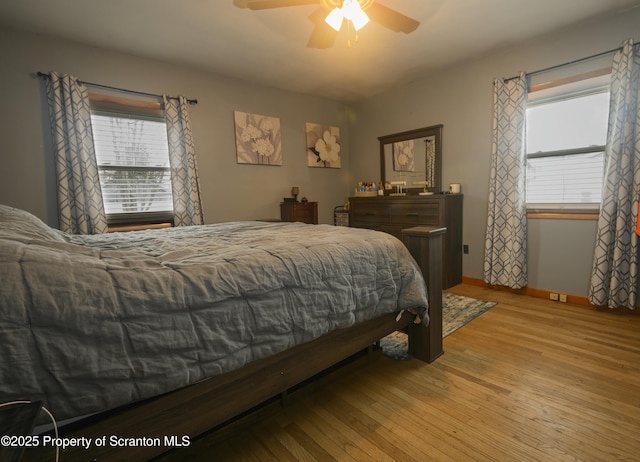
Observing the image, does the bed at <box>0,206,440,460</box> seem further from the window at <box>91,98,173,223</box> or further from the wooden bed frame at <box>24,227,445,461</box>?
the window at <box>91,98,173,223</box>

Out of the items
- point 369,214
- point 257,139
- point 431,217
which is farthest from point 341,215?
point 257,139

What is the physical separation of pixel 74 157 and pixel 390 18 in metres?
2.88

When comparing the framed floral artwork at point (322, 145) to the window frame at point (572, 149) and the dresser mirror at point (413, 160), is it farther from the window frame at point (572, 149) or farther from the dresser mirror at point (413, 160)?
the window frame at point (572, 149)

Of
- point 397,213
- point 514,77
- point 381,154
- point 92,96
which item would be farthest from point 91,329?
point 381,154

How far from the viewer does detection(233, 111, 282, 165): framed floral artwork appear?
3.71m

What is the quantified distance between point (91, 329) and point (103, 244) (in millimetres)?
1044

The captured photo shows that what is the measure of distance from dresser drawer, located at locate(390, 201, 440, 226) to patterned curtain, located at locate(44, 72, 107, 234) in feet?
10.3

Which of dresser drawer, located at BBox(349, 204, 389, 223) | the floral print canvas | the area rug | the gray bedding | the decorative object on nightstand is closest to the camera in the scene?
the gray bedding

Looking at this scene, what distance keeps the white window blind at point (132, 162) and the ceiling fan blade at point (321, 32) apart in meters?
1.89

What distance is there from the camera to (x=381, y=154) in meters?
4.39

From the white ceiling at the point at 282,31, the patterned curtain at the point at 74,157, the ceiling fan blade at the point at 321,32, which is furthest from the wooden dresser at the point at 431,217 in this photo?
the patterned curtain at the point at 74,157

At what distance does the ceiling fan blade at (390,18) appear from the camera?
6.39ft

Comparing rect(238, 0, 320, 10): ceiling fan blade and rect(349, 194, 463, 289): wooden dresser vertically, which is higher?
rect(238, 0, 320, 10): ceiling fan blade

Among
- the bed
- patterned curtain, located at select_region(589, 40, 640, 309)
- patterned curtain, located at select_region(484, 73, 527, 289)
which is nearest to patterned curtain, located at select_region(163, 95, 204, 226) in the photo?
the bed
